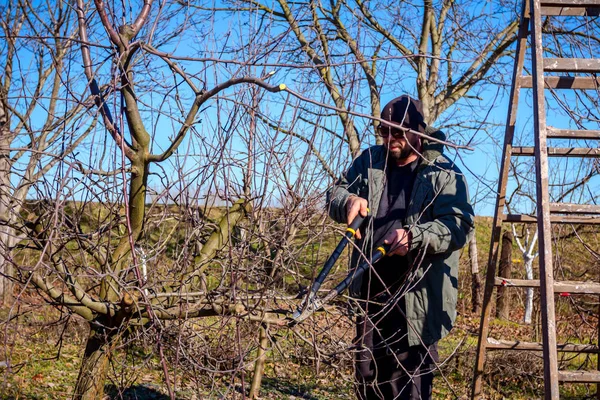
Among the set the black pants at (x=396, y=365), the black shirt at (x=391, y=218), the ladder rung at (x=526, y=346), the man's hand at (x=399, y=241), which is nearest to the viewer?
the man's hand at (x=399, y=241)

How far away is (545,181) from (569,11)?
1.26m

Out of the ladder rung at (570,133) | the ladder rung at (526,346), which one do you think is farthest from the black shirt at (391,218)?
the ladder rung at (526,346)

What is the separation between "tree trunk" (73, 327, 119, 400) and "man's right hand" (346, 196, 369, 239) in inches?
52.1

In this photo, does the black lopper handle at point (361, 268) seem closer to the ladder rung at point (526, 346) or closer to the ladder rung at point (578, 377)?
the ladder rung at point (578, 377)

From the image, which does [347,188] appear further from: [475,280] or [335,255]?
[475,280]

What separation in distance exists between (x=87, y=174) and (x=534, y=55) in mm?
2441

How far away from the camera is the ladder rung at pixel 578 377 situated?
3150 mm

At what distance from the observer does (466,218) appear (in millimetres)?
3225

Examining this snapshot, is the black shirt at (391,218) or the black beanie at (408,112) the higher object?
the black beanie at (408,112)

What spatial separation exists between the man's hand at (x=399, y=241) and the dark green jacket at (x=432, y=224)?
53mm

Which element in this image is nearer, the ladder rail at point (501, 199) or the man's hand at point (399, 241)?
the man's hand at point (399, 241)

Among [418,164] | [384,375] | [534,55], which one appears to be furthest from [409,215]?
[534,55]

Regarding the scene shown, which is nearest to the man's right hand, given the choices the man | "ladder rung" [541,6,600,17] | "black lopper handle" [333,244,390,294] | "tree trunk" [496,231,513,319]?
the man

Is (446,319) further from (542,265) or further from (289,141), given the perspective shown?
(289,141)
